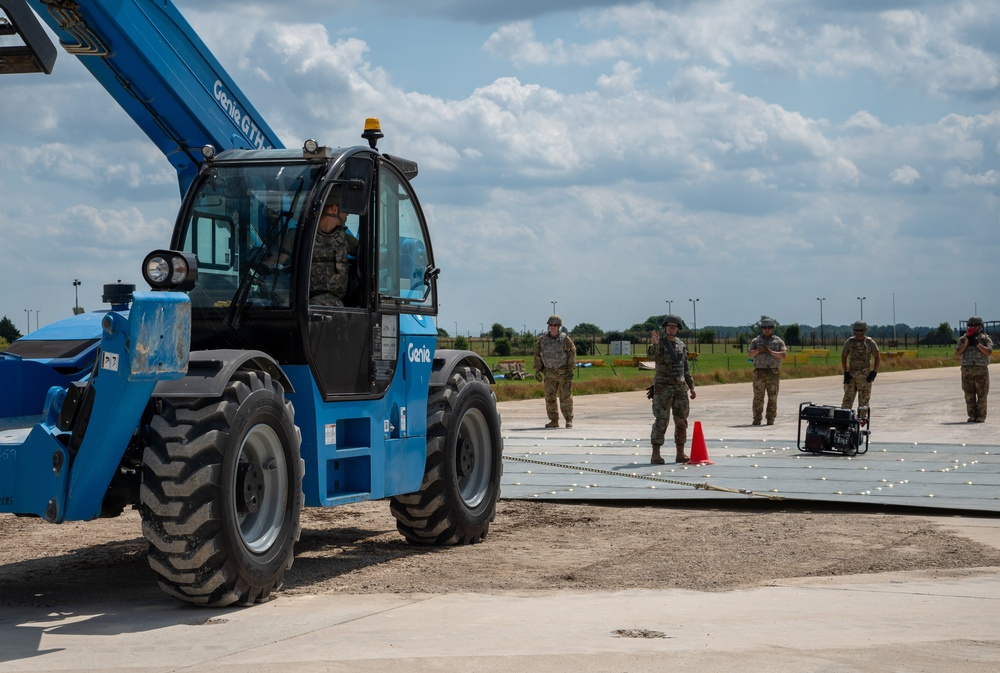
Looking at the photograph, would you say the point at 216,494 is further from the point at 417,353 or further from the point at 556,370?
the point at 556,370

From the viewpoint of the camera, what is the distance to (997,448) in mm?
16766

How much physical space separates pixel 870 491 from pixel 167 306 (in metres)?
8.05

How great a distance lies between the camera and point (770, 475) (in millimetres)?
14016

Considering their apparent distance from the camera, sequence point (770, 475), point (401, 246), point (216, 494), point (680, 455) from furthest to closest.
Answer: point (680, 455)
point (770, 475)
point (401, 246)
point (216, 494)

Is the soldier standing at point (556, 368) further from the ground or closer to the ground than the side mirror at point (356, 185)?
closer to the ground

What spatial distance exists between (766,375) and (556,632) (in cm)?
1752

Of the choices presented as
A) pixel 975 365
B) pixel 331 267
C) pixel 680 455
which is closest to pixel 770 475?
pixel 680 455

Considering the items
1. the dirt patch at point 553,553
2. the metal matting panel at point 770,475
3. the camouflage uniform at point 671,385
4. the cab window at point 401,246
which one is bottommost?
the dirt patch at point 553,553

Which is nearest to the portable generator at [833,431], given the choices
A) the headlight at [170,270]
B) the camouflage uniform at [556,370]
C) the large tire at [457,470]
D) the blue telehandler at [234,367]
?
the camouflage uniform at [556,370]

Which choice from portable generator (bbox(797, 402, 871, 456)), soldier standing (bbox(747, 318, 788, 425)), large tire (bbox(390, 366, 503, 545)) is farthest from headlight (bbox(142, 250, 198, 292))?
soldier standing (bbox(747, 318, 788, 425))

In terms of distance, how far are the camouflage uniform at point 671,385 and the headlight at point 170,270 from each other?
30.5ft

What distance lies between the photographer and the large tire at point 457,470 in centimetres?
962

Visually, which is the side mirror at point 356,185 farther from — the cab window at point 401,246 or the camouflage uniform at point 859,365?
the camouflage uniform at point 859,365

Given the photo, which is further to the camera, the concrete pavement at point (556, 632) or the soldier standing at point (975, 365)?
the soldier standing at point (975, 365)
